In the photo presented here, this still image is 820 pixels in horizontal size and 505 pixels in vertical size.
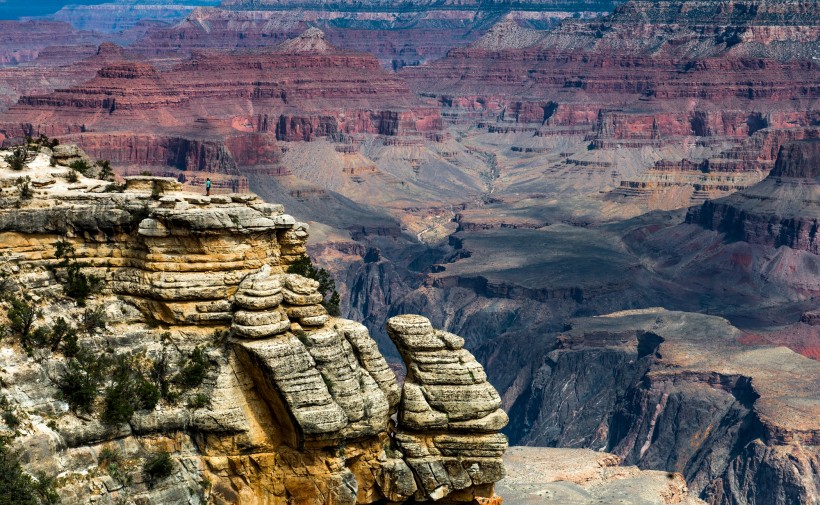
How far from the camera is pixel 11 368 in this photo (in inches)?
1289

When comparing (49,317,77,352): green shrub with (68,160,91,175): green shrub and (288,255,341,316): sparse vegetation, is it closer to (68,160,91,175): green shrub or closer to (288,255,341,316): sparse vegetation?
(288,255,341,316): sparse vegetation

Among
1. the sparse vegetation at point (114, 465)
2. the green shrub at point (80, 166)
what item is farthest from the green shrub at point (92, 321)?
the green shrub at point (80, 166)

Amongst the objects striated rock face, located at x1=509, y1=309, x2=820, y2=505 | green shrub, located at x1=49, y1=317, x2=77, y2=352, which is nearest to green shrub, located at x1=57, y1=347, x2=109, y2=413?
green shrub, located at x1=49, y1=317, x2=77, y2=352

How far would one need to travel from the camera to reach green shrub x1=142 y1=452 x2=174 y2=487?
108ft

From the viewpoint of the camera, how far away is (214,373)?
33781mm

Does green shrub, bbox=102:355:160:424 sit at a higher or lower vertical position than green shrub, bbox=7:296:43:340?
lower

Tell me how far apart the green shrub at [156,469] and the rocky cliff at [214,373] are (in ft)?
0.16

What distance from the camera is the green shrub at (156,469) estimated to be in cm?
3291

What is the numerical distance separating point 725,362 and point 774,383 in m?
9.19

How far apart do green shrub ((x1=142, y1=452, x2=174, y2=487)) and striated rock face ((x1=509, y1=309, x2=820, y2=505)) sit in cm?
9646

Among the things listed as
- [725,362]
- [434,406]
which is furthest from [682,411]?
[434,406]

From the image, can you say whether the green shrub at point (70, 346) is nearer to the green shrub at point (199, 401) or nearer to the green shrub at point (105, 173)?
the green shrub at point (199, 401)

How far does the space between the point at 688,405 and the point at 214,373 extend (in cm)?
11623

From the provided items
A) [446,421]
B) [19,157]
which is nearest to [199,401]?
[446,421]
